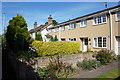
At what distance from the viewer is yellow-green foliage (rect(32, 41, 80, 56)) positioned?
9663mm

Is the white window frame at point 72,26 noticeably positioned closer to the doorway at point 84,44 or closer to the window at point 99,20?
the doorway at point 84,44

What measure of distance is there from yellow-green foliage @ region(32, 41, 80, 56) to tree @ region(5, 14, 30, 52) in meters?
4.16

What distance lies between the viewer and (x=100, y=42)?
1449 centimetres

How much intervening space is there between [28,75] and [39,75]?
0.77 metres

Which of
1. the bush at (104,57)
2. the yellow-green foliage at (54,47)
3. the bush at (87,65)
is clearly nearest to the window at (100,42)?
the bush at (104,57)

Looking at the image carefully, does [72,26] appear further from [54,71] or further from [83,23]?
[54,71]

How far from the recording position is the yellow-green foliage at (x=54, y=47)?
31.7ft

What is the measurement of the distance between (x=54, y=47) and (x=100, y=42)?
24.3 ft

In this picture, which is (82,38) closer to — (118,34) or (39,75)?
(118,34)

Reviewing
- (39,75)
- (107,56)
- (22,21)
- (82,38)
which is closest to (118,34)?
(107,56)

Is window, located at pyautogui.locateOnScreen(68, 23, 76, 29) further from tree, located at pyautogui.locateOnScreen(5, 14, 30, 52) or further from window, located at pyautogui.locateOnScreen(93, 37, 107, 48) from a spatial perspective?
tree, located at pyautogui.locateOnScreen(5, 14, 30, 52)

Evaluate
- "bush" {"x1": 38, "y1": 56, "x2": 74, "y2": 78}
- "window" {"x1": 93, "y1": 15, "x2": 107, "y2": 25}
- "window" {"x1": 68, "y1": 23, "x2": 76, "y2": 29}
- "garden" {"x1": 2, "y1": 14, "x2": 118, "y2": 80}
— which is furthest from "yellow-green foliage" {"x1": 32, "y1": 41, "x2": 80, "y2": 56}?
"window" {"x1": 68, "y1": 23, "x2": 76, "y2": 29}

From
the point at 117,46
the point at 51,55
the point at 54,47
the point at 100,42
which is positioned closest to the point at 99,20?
the point at 100,42

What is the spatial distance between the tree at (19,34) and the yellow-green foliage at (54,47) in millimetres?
4160
